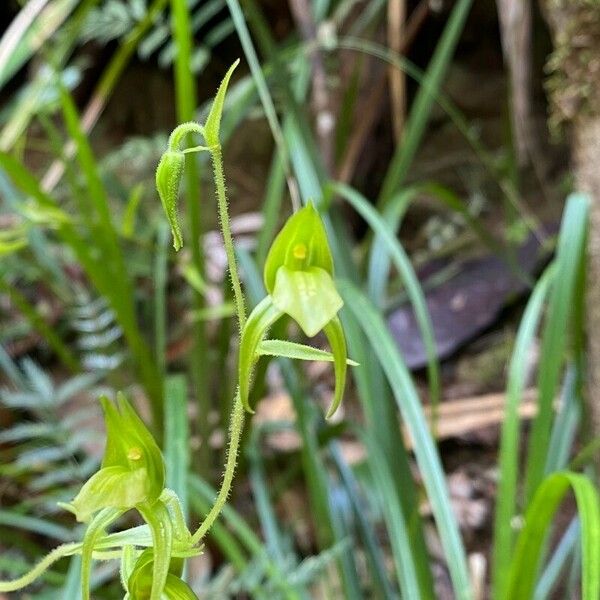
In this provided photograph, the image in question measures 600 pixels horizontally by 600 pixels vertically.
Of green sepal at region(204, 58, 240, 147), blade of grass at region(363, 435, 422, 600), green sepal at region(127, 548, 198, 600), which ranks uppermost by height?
green sepal at region(204, 58, 240, 147)

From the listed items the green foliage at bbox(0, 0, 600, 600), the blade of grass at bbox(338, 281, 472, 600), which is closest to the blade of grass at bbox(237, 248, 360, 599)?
the green foliage at bbox(0, 0, 600, 600)

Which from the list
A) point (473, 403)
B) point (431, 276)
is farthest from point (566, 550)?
point (431, 276)

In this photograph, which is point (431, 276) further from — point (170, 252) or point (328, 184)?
point (328, 184)

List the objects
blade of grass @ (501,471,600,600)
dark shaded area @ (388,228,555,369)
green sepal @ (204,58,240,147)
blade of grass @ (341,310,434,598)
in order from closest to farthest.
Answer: green sepal @ (204,58,240,147), blade of grass @ (501,471,600,600), blade of grass @ (341,310,434,598), dark shaded area @ (388,228,555,369)

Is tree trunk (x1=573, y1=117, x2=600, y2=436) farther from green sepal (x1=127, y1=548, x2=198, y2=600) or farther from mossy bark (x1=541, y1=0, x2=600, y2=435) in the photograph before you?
green sepal (x1=127, y1=548, x2=198, y2=600)

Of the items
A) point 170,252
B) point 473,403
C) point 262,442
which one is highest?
point 170,252
